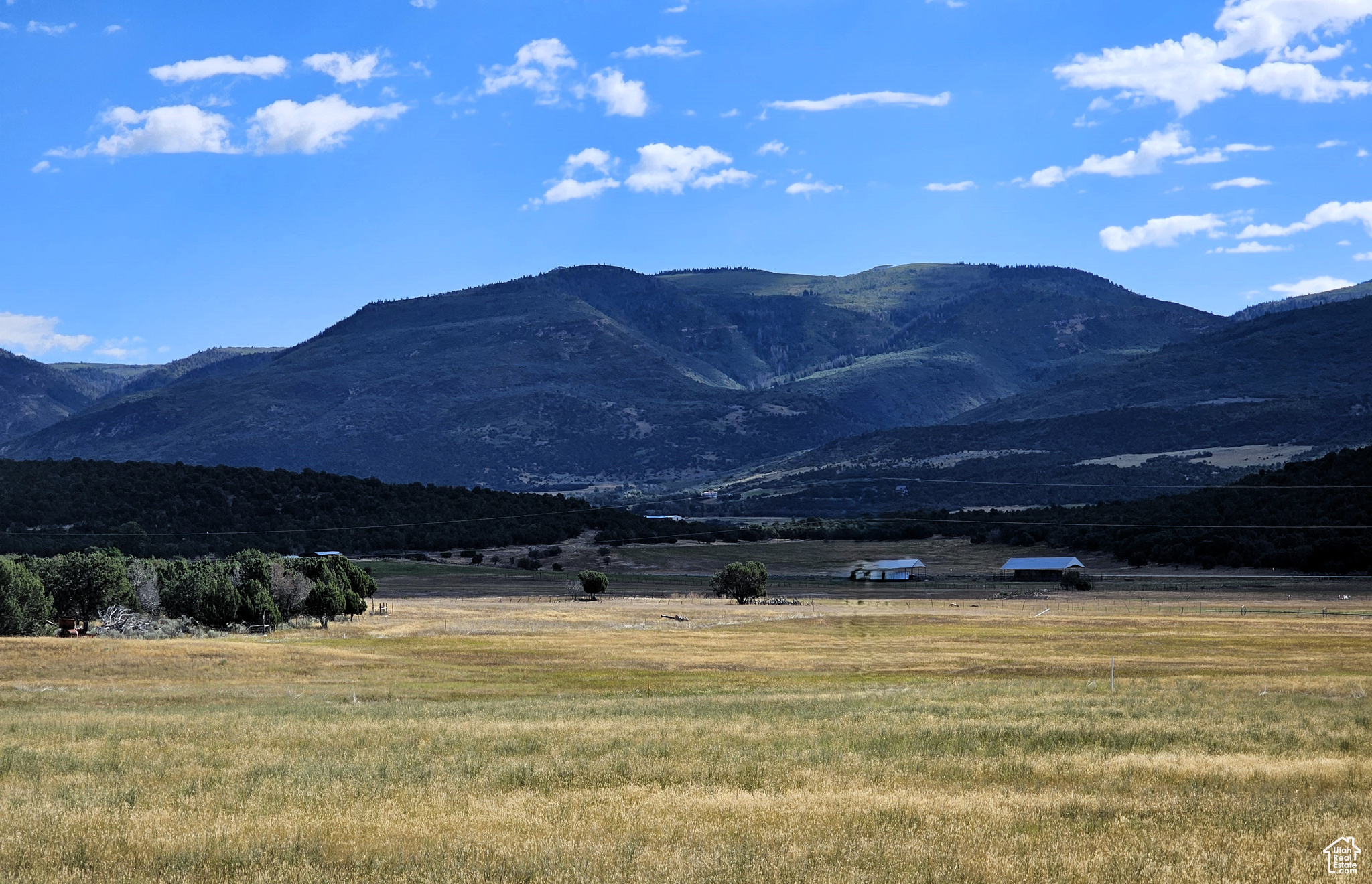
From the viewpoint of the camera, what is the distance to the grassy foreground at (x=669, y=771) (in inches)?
541

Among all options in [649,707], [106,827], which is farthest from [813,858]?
[649,707]

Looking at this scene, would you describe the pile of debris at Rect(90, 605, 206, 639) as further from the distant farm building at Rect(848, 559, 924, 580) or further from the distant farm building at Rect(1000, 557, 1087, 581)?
the distant farm building at Rect(1000, 557, 1087, 581)

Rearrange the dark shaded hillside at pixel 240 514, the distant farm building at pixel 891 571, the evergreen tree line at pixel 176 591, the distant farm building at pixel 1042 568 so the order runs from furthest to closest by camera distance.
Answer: the dark shaded hillside at pixel 240 514
the distant farm building at pixel 891 571
the distant farm building at pixel 1042 568
the evergreen tree line at pixel 176 591

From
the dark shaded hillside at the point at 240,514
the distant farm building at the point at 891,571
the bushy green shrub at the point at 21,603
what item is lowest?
the distant farm building at the point at 891,571

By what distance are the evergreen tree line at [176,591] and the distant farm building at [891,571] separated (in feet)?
188

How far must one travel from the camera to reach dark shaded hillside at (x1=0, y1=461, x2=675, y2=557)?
120938mm

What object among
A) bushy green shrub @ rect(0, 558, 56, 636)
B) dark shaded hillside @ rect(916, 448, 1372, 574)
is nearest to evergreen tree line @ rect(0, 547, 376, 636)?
bushy green shrub @ rect(0, 558, 56, 636)

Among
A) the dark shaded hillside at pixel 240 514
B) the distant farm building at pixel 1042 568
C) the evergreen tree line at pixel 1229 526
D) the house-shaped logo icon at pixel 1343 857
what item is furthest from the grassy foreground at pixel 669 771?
the dark shaded hillside at pixel 240 514

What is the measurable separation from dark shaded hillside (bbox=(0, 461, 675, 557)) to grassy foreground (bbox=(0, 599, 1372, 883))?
8160 centimetres

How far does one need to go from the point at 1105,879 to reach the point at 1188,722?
14.5m

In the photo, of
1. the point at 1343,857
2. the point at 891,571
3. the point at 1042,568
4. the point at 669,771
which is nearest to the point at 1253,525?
the point at 1042,568

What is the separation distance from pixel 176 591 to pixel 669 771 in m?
55.8

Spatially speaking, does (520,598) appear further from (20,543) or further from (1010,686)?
(1010,686)

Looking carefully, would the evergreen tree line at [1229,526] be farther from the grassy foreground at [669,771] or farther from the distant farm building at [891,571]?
the grassy foreground at [669,771]
